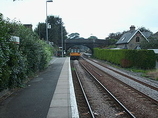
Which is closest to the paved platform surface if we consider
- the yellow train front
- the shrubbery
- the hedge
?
the shrubbery

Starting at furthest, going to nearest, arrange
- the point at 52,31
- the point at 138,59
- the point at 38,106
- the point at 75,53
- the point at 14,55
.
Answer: the point at 52,31
the point at 75,53
the point at 138,59
the point at 14,55
the point at 38,106

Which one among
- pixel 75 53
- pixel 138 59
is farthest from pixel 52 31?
pixel 138 59

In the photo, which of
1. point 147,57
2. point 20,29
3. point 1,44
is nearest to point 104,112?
point 1,44

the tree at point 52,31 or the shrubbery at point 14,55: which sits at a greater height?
the tree at point 52,31

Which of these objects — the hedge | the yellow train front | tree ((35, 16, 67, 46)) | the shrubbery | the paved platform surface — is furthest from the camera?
tree ((35, 16, 67, 46))

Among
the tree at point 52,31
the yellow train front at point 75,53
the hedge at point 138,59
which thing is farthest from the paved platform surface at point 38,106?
the tree at point 52,31

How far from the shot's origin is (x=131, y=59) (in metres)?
24.9

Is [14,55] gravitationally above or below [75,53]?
above

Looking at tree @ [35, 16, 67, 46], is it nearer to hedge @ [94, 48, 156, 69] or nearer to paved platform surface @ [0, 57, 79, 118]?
hedge @ [94, 48, 156, 69]

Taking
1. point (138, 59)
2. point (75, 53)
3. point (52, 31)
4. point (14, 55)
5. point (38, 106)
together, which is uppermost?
point (52, 31)

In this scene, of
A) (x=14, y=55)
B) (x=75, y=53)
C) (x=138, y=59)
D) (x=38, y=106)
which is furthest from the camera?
(x=75, y=53)

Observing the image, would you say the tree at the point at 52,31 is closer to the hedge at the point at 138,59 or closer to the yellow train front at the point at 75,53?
the yellow train front at the point at 75,53

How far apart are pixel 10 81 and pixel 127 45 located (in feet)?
144

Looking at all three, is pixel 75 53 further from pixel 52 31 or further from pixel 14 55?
pixel 14 55
